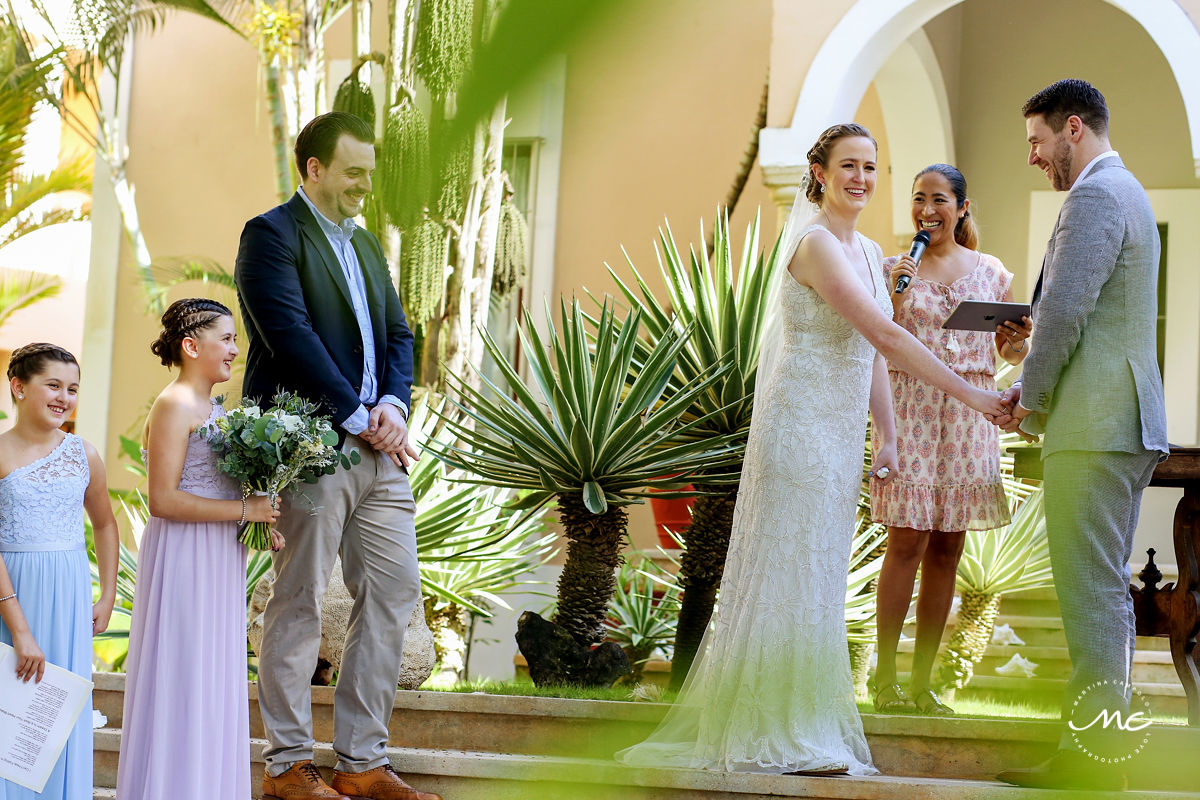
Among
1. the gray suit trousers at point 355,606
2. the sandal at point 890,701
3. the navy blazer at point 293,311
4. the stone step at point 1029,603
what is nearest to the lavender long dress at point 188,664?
the gray suit trousers at point 355,606

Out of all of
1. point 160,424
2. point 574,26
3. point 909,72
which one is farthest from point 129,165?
point 574,26

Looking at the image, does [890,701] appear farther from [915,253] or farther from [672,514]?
[672,514]

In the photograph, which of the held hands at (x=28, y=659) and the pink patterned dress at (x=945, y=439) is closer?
the held hands at (x=28, y=659)

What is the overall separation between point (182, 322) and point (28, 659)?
0.89 metres

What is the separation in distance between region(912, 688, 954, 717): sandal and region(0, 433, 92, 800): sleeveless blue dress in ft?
7.77

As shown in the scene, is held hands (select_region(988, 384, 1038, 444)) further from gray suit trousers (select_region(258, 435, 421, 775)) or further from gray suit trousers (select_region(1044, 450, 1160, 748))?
gray suit trousers (select_region(258, 435, 421, 775))

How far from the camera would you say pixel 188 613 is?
3.06 metres

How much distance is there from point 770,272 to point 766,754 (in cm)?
195

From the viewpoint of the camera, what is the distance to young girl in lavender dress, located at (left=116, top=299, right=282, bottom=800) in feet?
9.89

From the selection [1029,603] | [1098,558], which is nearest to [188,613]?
[1098,558]

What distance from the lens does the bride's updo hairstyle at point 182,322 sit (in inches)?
124

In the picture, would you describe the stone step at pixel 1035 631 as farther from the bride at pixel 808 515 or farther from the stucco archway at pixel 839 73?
the bride at pixel 808 515

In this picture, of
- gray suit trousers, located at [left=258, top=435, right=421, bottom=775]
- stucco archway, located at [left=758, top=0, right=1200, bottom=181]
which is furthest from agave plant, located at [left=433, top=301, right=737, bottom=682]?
stucco archway, located at [left=758, top=0, right=1200, bottom=181]

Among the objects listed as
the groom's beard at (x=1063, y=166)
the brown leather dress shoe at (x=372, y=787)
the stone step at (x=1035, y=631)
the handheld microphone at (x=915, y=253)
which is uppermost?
the groom's beard at (x=1063, y=166)
